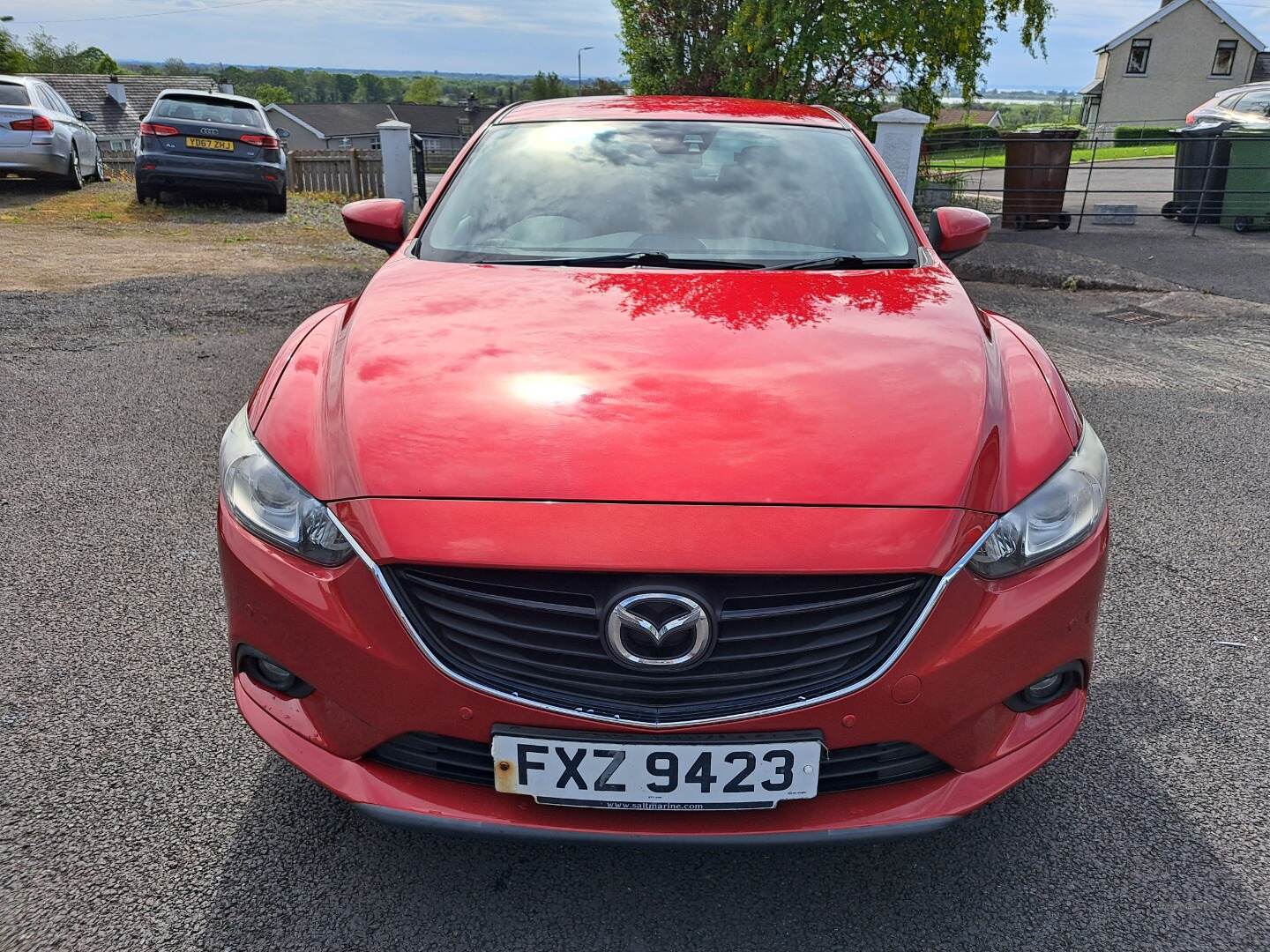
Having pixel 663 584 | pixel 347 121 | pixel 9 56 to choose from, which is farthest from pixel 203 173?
pixel 347 121

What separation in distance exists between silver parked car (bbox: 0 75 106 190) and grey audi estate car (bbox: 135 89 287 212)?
43.5 inches

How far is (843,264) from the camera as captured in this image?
9.52ft

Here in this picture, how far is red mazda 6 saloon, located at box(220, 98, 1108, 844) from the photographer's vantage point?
1702mm

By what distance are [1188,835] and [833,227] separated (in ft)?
6.14

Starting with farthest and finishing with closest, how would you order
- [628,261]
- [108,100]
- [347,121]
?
[347,121] → [108,100] → [628,261]

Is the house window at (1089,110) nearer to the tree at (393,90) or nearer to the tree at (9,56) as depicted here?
the tree at (9,56)

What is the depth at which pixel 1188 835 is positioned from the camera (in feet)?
7.25

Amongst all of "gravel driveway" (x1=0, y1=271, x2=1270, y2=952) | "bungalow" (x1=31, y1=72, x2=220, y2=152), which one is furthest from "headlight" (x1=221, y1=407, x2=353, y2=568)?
"bungalow" (x1=31, y1=72, x2=220, y2=152)

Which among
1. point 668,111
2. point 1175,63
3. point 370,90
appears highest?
point 370,90

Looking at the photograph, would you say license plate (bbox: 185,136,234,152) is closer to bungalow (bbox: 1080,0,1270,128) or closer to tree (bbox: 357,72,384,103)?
bungalow (bbox: 1080,0,1270,128)

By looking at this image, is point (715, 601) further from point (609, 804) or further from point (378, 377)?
point (378, 377)

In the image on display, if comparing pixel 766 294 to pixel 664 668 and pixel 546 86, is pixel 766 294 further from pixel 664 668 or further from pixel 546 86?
pixel 546 86

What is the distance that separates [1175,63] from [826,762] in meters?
57.1

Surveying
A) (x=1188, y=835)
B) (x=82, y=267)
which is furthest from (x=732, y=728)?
(x=82, y=267)
